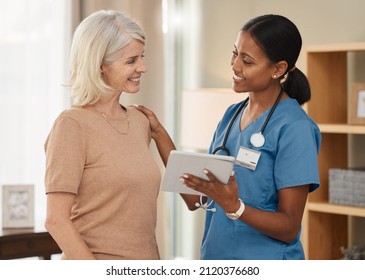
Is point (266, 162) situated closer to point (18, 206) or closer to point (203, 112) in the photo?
point (18, 206)

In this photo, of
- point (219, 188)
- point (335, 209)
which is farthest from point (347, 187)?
point (219, 188)

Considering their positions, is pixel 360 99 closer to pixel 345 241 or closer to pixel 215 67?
pixel 345 241

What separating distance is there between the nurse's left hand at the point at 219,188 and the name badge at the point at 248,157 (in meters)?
0.13

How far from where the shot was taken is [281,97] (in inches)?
88.2

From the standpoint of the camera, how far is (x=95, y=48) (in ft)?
6.84

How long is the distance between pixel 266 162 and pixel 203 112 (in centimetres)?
202

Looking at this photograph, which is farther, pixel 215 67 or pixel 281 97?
pixel 215 67

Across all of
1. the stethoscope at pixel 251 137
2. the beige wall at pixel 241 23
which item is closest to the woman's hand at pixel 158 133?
the stethoscope at pixel 251 137

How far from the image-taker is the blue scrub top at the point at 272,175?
2137 millimetres

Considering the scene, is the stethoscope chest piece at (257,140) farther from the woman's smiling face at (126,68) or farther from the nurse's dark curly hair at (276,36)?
the woman's smiling face at (126,68)
